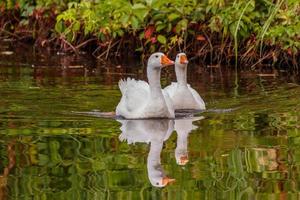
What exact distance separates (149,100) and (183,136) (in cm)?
138

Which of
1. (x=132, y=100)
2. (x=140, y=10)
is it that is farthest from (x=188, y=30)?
(x=132, y=100)

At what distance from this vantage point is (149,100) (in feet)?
39.3

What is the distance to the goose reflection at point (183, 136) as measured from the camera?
9.47 meters

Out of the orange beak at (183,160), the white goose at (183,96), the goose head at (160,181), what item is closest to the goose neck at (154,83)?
the white goose at (183,96)

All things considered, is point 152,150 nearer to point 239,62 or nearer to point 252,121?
point 252,121

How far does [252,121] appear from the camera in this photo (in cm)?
1160

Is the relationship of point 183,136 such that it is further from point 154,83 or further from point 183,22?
point 183,22

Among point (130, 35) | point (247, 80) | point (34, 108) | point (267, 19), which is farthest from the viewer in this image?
point (130, 35)

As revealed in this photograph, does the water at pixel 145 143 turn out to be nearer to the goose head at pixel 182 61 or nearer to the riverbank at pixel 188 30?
the goose head at pixel 182 61

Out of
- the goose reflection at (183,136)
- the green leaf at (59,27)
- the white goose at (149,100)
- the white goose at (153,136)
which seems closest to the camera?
the white goose at (153,136)

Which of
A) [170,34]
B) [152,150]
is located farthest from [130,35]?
[152,150]

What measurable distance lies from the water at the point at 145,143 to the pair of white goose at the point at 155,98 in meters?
0.15

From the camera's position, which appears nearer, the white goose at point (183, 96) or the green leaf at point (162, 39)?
the white goose at point (183, 96)

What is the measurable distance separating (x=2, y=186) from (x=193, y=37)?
895 centimetres
